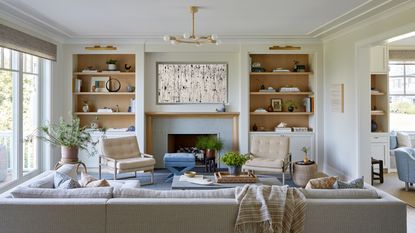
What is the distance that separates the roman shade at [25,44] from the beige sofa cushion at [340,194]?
4427 mm

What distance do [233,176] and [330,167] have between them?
2.95 m

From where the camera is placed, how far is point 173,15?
5.62m

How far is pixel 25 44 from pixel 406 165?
6111 millimetres

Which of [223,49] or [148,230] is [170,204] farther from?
[223,49]

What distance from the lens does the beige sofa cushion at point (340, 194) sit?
3004 millimetres

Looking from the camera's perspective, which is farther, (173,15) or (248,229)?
(173,15)

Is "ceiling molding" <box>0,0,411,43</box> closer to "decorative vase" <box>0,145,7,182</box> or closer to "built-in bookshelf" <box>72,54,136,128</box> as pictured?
→ "built-in bookshelf" <box>72,54,136,128</box>

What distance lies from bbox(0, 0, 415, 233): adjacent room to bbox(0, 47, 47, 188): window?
0.08ft

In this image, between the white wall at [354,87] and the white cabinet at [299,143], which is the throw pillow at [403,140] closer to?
the white wall at [354,87]

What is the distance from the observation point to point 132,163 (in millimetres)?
6316

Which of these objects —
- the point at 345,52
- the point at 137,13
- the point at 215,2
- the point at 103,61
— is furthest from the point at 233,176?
the point at 103,61

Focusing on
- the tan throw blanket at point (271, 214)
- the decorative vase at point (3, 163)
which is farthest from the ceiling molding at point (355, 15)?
the decorative vase at point (3, 163)

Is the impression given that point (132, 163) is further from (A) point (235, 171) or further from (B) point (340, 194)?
(B) point (340, 194)

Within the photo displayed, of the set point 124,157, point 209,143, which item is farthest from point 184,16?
point 209,143
